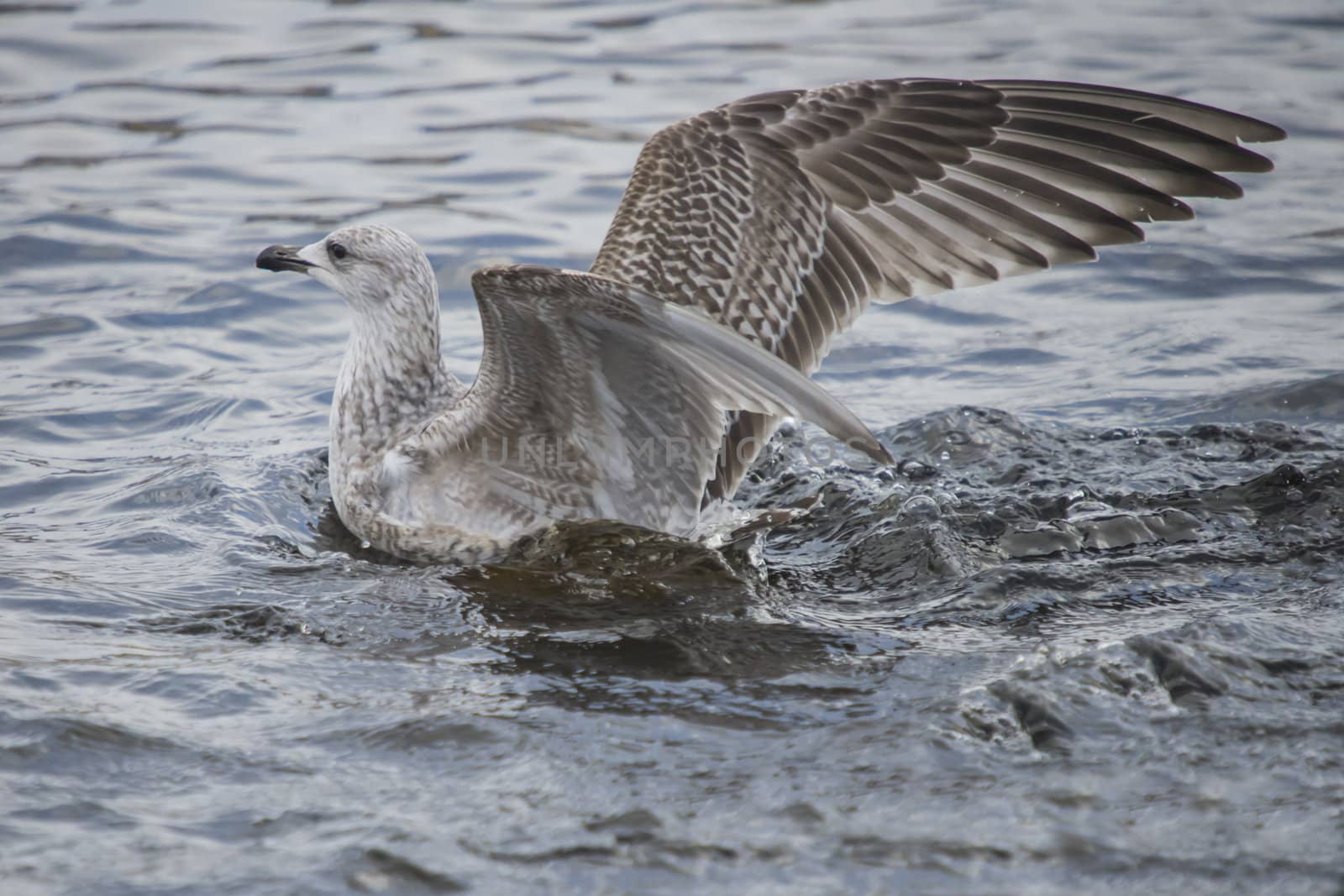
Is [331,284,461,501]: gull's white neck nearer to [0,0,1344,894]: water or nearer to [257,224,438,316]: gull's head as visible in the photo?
[257,224,438,316]: gull's head

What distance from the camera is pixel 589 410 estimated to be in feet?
17.0

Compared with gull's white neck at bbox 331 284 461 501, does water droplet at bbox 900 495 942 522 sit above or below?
below

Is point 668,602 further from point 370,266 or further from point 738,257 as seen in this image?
point 370,266

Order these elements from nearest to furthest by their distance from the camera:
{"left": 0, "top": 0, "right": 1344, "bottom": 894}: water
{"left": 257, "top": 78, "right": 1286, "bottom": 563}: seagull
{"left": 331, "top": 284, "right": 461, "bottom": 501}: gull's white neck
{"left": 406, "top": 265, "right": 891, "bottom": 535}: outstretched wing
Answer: {"left": 0, "top": 0, "right": 1344, "bottom": 894}: water < {"left": 406, "top": 265, "right": 891, "bottom": 535}: outstretched wing < {"left": 257, "top": 78, "right": 1286, "bottom": 563}: seagull < {"left": 331, "top": 284, "right": 461, "bottom": 501}: gull's white neck

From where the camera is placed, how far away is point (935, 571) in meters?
5.03

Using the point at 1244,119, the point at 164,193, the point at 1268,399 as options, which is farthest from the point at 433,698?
the point at 164,193

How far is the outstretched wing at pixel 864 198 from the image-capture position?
5.53m

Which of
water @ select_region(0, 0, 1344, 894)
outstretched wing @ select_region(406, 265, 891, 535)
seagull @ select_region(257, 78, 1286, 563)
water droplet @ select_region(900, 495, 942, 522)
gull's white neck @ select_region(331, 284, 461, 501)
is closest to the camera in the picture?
water @ select_region(0, 0, 1344, 894)

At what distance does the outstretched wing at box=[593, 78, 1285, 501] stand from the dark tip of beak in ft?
4.11

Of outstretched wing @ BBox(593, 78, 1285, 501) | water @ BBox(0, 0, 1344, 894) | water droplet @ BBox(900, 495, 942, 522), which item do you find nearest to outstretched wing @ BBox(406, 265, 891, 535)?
water @ BBox(0, 0, 1344, 894)

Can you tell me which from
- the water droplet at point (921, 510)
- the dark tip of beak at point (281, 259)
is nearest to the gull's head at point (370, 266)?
the dark tip of beak at point (281, 259)

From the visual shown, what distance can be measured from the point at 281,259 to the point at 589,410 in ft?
4.97

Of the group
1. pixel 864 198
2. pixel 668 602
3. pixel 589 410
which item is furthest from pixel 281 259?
pixel 864 198

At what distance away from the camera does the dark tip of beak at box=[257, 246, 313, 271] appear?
18.6 feet
